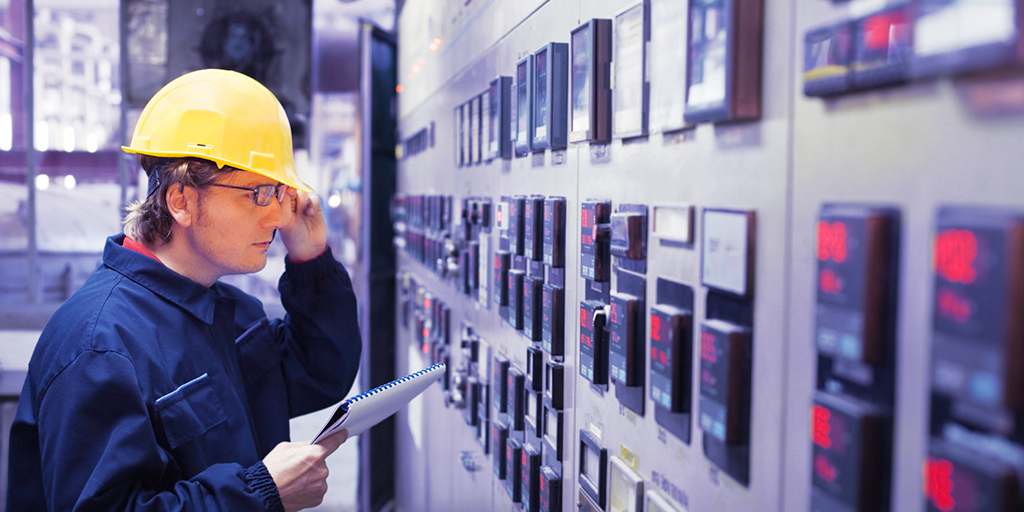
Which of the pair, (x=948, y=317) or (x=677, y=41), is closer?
(x=948, y=317)

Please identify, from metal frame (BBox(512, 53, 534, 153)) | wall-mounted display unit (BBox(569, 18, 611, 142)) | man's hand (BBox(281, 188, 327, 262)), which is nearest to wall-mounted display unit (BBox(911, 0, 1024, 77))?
wall-mounted display unit (BBox(569, 18, 611, 142))

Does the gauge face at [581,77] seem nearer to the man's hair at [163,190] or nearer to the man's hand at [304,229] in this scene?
the man's hair at [163,190]

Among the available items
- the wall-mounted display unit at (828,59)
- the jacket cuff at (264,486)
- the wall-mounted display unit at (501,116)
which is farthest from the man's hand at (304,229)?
the wall-mounted display unit at (828,59)

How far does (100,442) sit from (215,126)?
0.63 meters

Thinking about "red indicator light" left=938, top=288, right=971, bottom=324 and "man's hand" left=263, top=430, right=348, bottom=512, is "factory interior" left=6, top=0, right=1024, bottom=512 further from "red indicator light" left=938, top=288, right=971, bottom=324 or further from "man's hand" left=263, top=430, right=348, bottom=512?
"man's hand" left=263, top=430, right=348, bottom=512

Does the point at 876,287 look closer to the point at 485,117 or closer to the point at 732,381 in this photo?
the point at 732,381

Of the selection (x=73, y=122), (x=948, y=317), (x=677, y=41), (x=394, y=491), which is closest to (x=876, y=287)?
(x=948, y=317)

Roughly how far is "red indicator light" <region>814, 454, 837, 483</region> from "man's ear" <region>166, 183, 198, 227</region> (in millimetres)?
1227

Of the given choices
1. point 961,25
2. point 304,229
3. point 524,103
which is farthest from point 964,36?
point 304,229

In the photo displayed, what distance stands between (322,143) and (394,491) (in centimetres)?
249

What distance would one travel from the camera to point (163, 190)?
1.44 metres

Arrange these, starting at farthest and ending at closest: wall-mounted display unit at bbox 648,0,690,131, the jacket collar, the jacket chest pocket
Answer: the jacket collar → the jacket chest pocket → wall-mounted display unit at bbox 648,0,690,131

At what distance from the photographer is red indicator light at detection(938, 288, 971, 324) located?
50cm

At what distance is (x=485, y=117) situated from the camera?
1.94 m
